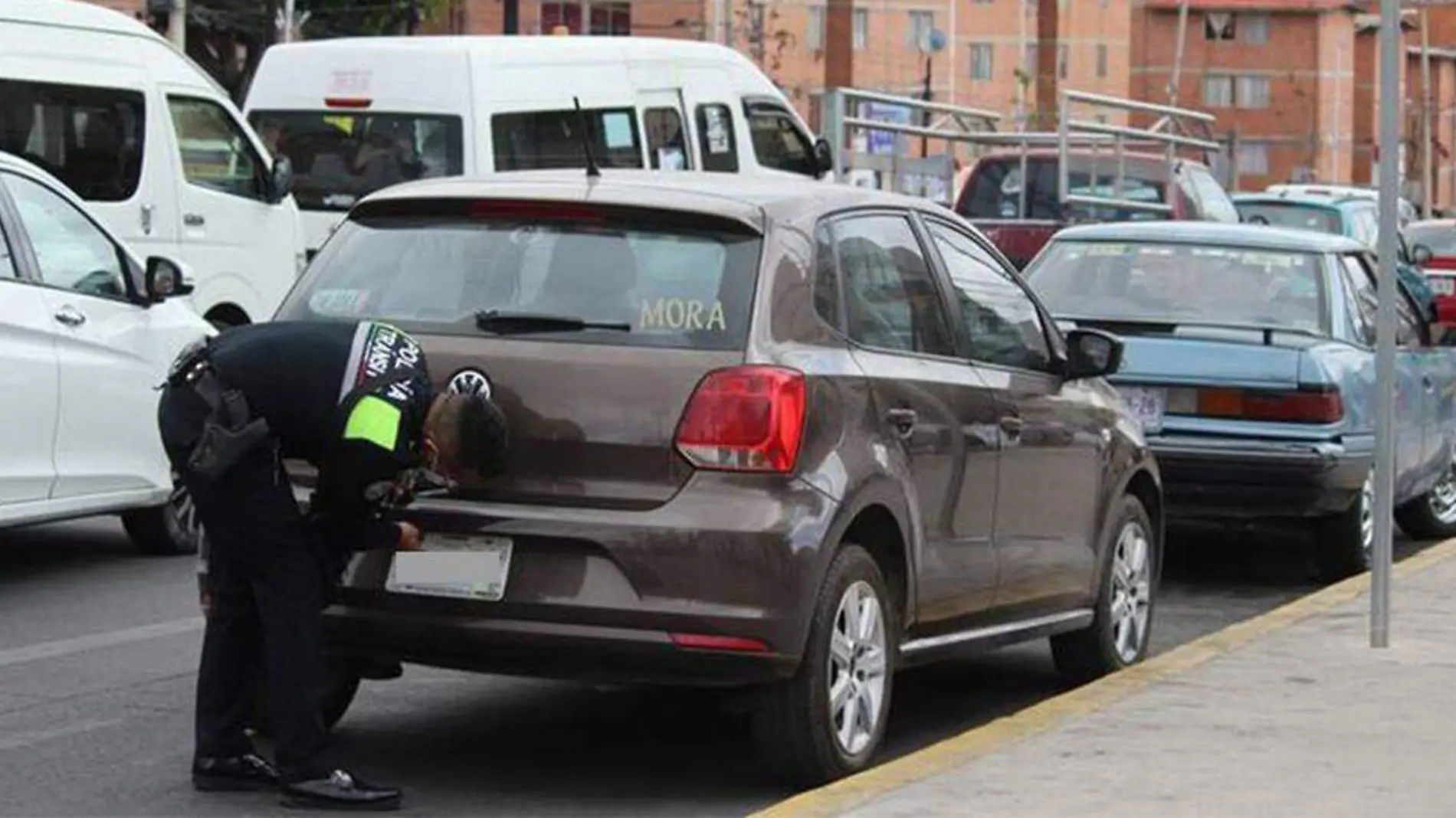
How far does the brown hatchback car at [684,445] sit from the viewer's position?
24.7 feet

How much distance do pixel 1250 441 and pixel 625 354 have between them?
219 inches

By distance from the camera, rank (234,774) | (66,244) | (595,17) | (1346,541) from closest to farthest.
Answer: (234,774), (66,244), (1346,541), (595,17)

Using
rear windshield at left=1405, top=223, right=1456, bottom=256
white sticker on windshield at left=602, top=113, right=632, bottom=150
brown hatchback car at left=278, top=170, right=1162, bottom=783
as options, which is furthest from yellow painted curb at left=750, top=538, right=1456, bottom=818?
rear windshield at left=1405, top=223, right=1456, bottom=256

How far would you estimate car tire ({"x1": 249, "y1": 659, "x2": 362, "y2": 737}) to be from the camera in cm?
811

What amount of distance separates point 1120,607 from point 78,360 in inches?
179

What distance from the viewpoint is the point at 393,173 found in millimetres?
19797

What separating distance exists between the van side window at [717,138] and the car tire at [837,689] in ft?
45.9

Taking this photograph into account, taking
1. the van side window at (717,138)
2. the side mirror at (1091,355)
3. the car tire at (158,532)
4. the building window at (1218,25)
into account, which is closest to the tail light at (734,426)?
the side mirror at (1091,355)

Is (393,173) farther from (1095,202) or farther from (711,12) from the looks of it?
(711,12)

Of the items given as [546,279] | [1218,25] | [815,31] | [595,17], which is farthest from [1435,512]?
[1218,25]

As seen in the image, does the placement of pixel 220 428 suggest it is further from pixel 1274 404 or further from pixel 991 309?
pixel 1274 404

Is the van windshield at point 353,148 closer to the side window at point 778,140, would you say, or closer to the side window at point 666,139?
the side window at point 666,139

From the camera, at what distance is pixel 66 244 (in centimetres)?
1220

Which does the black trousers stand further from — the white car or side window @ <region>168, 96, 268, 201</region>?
side window @ <region>168, 96, 268, 201</region>
